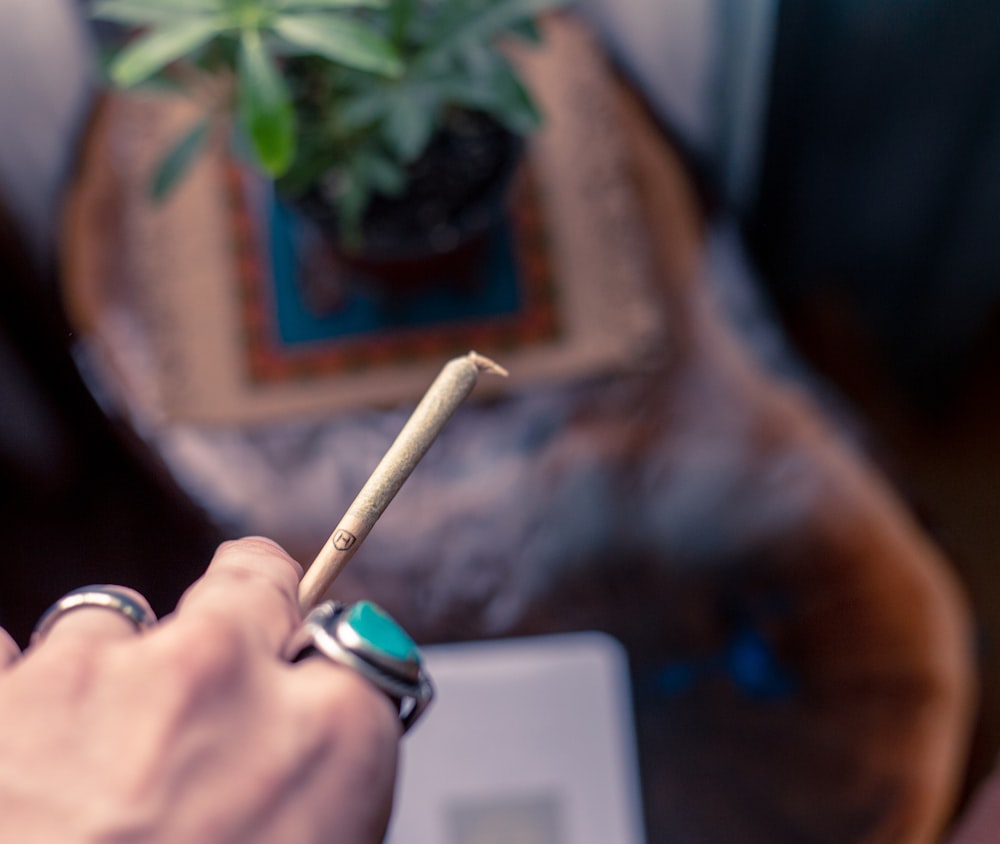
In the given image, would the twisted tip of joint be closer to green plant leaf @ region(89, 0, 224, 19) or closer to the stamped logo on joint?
the stamped logo on joint

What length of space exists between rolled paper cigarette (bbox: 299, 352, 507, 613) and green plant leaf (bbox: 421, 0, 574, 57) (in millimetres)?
411

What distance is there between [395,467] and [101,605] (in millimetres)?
142

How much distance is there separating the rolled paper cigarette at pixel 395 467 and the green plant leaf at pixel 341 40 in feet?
0.94

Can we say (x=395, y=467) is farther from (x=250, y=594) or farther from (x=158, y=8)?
(x=158, y=8)

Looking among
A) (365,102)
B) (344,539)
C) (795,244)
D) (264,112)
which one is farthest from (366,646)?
(795,244)

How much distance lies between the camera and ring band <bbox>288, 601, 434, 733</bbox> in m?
0.40

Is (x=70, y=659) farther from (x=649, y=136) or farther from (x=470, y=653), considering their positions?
(x=649, y=136)

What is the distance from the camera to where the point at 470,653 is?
90cm

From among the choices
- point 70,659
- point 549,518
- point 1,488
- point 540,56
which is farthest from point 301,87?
point 1,488

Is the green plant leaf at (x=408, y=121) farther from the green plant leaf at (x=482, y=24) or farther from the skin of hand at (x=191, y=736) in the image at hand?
the skin of hand at (x=191, y=736)

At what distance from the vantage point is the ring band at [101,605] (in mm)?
412

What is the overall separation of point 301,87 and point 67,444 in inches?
29.8

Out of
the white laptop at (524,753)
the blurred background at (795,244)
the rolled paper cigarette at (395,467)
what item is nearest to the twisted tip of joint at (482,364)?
the rolled paper cigarette at (395,467)

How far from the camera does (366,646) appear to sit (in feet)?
1.32
